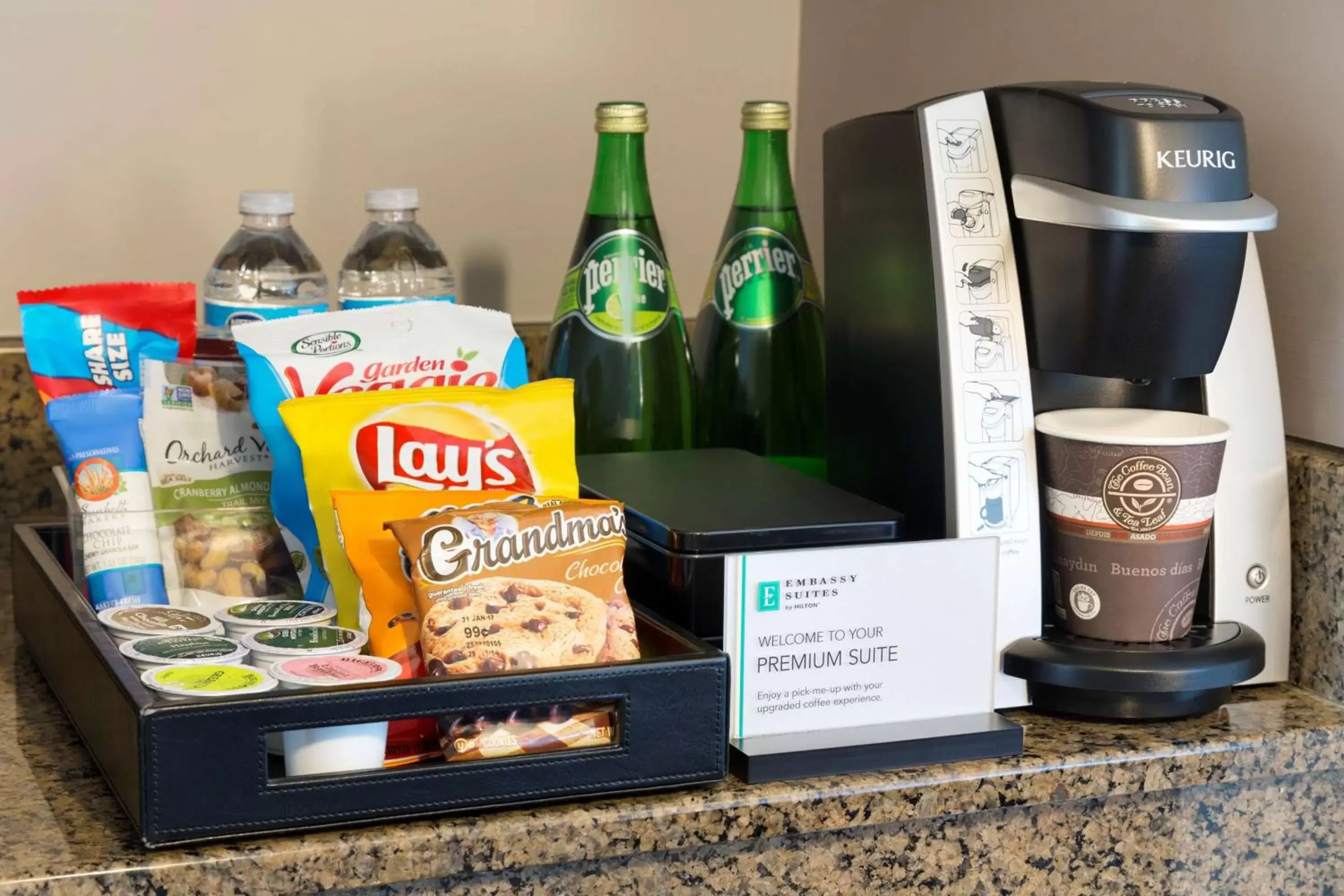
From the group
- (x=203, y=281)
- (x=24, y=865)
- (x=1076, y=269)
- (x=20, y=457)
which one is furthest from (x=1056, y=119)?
(x=20, y=457)

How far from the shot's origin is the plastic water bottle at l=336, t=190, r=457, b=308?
1128 millimetres

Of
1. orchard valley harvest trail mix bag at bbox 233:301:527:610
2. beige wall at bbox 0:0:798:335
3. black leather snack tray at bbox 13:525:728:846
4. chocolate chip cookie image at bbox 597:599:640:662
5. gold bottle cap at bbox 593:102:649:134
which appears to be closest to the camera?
black leather snack tray at bbox 13:525:728:846

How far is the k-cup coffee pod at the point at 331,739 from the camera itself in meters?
0.67

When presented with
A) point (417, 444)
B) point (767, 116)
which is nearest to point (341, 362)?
point (417, 444)

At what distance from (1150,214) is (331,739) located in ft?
1.62

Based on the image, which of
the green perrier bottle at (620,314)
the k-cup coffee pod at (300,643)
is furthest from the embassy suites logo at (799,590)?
the green perrier bottle at (620,314)

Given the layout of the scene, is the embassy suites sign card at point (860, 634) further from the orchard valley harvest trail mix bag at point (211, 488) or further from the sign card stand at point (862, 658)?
the orchard valley harvest trail mix bag at point (211, 488)

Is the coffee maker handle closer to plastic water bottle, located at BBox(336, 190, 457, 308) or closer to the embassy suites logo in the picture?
the embassy suites logo

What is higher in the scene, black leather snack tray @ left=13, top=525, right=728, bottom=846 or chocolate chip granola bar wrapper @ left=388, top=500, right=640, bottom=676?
chocolate chip granola bar wrapper @ left=388, top=500, right=640, bottom=676

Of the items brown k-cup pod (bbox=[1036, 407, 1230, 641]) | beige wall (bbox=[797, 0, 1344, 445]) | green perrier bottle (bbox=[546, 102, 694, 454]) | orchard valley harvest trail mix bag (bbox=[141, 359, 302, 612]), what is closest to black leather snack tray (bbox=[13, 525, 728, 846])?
orchard valley harvest trail mix bag (bbox=[141, 359, 302, 612])

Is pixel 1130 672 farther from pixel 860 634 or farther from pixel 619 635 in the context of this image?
pixel 619 635

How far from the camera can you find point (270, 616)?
80 centimetres

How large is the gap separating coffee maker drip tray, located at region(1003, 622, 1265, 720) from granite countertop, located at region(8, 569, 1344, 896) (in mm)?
12

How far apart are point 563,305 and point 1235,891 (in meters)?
0.61
